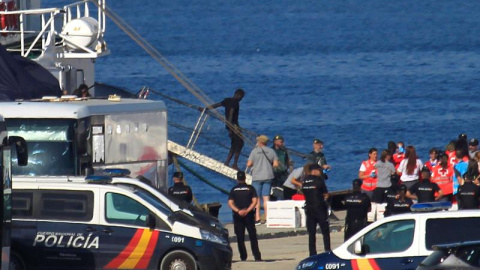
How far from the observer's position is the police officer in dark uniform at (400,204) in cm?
1955

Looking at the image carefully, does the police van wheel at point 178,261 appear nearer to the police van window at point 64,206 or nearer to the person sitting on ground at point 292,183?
the police van window at point 64,206

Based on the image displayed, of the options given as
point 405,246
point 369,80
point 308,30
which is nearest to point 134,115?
point 405,246

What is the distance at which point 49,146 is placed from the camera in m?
20.5

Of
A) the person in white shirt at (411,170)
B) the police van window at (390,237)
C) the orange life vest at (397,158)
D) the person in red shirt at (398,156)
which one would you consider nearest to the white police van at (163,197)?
the police van window at (390,237)

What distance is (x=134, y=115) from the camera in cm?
2212

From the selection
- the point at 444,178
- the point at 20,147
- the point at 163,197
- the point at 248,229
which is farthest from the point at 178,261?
the point at 444,178

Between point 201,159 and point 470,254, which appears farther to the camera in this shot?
point 201,159

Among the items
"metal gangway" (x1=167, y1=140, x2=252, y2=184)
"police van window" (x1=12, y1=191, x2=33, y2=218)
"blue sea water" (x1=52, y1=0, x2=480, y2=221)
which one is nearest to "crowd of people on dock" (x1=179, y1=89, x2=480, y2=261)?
"metal gangway" (x1=167, y1=140, x2=252, y2=184)

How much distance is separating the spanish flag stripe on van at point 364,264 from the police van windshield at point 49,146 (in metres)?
6.44

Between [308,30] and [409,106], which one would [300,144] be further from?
[308,30]

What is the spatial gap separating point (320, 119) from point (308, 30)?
79.6 m

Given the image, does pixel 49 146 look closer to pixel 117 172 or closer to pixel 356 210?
pixel 117 172

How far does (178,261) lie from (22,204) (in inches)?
88.8

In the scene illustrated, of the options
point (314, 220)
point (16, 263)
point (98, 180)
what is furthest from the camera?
point (314, 220)
